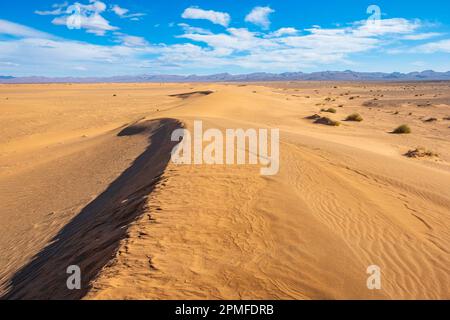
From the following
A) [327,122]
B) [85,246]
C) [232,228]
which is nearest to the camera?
[232,228]

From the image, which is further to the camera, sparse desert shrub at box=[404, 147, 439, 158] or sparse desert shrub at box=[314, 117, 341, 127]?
sparse desert shrub at box=[314, 117, 341, 127]

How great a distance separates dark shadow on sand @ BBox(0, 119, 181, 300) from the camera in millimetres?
4828

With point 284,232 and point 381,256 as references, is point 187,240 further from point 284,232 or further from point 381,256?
point 381,256

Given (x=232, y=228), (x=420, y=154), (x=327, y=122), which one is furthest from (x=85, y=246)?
(x=327, y=122)

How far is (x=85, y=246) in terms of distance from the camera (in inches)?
230

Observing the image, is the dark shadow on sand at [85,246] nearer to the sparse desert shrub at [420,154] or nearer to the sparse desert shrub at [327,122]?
the sparse desert shrub at [420,154]

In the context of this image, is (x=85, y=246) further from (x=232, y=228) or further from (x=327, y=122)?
(x=327, y=122)

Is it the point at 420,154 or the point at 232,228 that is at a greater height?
the point at 232,228

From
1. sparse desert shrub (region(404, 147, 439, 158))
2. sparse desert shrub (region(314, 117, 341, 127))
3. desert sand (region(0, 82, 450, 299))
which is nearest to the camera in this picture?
desert sand (region(0, 82, 450, 299))

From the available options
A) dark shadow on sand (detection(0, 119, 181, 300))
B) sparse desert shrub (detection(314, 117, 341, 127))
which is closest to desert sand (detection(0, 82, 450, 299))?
dark shadow on sand (detection(0, 119, 181, 300))

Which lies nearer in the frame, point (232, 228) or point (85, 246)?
point (232, 228)

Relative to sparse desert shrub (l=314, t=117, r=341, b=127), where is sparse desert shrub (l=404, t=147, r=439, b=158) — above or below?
below

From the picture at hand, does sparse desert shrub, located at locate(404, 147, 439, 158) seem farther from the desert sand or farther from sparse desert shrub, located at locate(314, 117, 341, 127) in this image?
sparse desert shrub, located at locate(314, 117, 341, 127)
